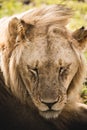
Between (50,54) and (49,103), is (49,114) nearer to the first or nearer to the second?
(49,103)

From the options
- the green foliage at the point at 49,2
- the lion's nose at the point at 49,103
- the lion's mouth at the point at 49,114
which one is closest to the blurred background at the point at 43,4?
the green foliage at the point at 49,2

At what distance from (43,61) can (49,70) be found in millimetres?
96

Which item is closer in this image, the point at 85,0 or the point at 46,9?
the point at 46,9

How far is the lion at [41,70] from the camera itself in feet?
17.1

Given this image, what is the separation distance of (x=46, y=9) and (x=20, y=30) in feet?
1.59

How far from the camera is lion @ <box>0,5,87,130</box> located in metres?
5.21

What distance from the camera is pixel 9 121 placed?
5.54 m

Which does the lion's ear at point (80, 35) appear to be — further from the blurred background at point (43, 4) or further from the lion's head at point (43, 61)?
the blurred background at point (43, 4)

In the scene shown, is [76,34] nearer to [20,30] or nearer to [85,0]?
[20,30]

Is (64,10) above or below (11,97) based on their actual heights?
above

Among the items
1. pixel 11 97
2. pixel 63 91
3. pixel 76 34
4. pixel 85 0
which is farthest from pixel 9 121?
pixel 85 0

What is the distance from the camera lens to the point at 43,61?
5195mm

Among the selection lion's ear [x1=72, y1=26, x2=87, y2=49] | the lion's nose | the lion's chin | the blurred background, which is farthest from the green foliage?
the lion's nose

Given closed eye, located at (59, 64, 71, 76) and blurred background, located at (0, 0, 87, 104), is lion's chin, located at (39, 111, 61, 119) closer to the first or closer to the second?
closed eye, located at (59, 64, 71, 76)
